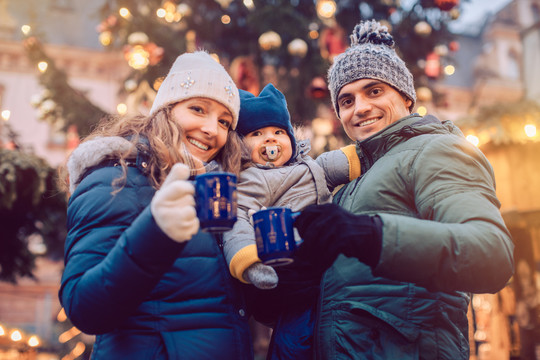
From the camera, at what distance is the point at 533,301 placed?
6086 millimetres

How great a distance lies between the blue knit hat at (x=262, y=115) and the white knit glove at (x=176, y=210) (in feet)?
4.23

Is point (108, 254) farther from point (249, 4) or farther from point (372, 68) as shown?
point (249, 4)

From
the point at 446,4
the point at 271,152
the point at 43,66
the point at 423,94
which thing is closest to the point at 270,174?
the point at 271,152

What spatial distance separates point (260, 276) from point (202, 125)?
2.54 ft

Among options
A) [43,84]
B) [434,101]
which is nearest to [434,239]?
[43,84]

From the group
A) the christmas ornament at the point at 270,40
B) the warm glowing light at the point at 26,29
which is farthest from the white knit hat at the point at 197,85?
the warm glowing light at the point at 26,29

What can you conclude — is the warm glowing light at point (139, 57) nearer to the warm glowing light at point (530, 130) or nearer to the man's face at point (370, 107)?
the warm glowing light at point (530, 130)

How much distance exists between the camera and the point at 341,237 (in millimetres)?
1424

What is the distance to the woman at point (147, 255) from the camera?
1.42m

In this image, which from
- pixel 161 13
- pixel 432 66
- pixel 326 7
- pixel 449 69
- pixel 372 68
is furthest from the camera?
pixel 449 69

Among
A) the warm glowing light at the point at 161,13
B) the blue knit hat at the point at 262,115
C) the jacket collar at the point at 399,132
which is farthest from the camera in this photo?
the warm glowing light at the point at 161,13

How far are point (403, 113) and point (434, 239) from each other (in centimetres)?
105

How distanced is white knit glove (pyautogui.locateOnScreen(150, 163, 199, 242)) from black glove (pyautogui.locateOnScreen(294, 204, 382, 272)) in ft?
1.22

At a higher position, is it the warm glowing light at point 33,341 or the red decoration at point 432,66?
the red decoration at point 432,66
